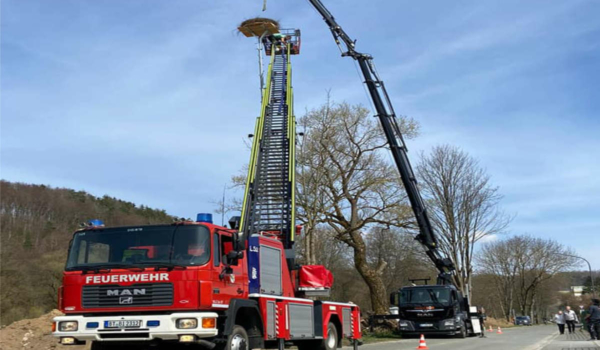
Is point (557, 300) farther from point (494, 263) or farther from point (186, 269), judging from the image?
point (186, 269)

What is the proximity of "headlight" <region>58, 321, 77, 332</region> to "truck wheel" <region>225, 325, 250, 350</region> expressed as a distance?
101 inches

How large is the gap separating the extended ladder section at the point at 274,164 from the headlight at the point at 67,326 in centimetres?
446

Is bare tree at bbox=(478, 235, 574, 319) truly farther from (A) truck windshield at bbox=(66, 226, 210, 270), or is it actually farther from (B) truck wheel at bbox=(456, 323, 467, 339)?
(A) truck windshield at bbox=(66, 226, 210, 270)

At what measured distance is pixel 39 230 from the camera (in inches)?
1956

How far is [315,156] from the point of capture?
90.8ft

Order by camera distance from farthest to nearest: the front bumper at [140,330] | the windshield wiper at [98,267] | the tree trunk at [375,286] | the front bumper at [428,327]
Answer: the tree trunk at [375,286] → the front bumper at [428,327] → the windshield wiper at [98,267] → the front bumper at [140,330]

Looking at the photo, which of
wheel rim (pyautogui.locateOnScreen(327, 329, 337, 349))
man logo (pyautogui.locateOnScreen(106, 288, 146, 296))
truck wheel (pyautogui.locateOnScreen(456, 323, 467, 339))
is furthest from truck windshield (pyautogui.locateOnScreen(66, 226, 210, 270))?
truck wheel (pyautogui.locateOnScreen(456, 323, 467, 339))

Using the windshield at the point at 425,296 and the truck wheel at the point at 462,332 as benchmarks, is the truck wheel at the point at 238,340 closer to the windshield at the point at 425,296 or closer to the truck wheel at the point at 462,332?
the windshield at the point at 425,296

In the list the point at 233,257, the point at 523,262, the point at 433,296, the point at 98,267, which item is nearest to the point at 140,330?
the point at 98,267

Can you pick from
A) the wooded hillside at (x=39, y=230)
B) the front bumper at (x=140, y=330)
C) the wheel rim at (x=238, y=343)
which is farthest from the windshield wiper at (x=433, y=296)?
the front bumper at (x=140, y=330)

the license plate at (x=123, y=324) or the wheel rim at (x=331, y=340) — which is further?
the wheel rim at (x=331, y=340)

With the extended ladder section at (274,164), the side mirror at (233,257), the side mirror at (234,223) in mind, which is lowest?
the side mirror at (233,257)

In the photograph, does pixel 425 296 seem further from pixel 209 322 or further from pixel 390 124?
pixel 209 322

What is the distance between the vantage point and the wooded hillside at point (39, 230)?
95.4 ft
